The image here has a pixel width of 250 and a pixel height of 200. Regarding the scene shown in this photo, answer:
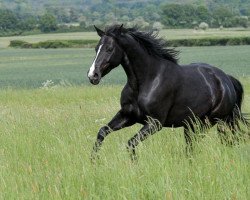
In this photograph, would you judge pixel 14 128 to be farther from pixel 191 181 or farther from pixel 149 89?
pixel 191 181

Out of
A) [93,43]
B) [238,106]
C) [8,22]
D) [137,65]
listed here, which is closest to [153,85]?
[137,65]

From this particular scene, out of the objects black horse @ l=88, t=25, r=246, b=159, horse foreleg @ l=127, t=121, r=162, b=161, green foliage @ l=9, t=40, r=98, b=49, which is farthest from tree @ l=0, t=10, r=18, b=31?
horse foreleg @ l=127, t=121, r=162, b=161

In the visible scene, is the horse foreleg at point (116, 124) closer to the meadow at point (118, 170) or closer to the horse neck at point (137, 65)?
the meadow at point (118, 170)

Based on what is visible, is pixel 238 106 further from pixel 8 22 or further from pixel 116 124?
pixel 8 22

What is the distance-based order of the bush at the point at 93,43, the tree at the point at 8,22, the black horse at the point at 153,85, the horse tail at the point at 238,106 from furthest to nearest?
the tree at the point at 8,22, the bush at the point at 93,43, the horse tail at the point at 238,106, the black horse at the point at 153,85

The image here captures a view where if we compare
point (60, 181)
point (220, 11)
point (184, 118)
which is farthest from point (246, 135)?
point (220, 11)

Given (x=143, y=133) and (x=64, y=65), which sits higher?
(x=143, y=133)

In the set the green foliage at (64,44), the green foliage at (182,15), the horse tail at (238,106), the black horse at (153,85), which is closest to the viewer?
the black horse at (153,85)

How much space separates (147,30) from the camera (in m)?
8.78

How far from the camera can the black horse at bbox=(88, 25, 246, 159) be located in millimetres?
7856

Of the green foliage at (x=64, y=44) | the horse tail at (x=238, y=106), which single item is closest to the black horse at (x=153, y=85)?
the horse tail at (x=238, y=106)

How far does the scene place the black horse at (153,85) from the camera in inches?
309

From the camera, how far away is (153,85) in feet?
26.7

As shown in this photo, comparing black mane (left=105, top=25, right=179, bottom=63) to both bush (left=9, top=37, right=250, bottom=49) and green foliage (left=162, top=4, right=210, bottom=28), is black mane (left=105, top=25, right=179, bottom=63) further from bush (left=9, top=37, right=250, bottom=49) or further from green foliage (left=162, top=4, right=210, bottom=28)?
green foliage (left=162, top=4, right=210, bottom=28)
